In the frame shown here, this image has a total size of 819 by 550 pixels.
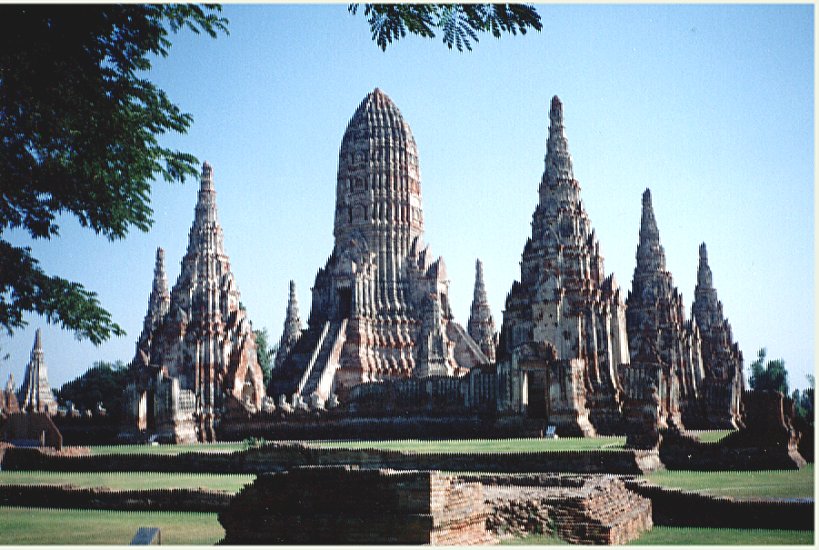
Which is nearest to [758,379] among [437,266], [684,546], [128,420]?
[437,266]

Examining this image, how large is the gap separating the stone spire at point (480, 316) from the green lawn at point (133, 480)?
33932 millimetres

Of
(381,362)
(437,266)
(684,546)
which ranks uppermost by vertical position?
(437,266)

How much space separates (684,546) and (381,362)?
35.5 m

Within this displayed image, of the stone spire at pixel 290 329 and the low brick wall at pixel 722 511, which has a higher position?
the stone spire at pixel 290 329

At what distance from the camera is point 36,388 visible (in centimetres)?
4384

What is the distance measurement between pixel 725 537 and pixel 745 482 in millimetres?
3496

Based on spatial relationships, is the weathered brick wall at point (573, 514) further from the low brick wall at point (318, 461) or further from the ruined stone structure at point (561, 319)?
the ruined stone structure at point (561, 319)

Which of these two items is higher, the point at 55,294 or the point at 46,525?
the point at 55,294

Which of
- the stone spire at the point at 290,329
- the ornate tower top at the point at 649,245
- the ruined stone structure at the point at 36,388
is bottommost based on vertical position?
the ruined stone structure at the point at 36,388

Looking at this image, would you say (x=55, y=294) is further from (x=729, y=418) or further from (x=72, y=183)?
(x=729, y=418)

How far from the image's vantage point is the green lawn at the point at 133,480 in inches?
595

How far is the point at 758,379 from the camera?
2055 inches

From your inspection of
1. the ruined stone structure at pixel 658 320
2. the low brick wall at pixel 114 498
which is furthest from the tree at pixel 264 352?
the low brick wall at pixel 114 498

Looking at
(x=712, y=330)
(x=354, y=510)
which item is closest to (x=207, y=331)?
(x=712, y=330)
